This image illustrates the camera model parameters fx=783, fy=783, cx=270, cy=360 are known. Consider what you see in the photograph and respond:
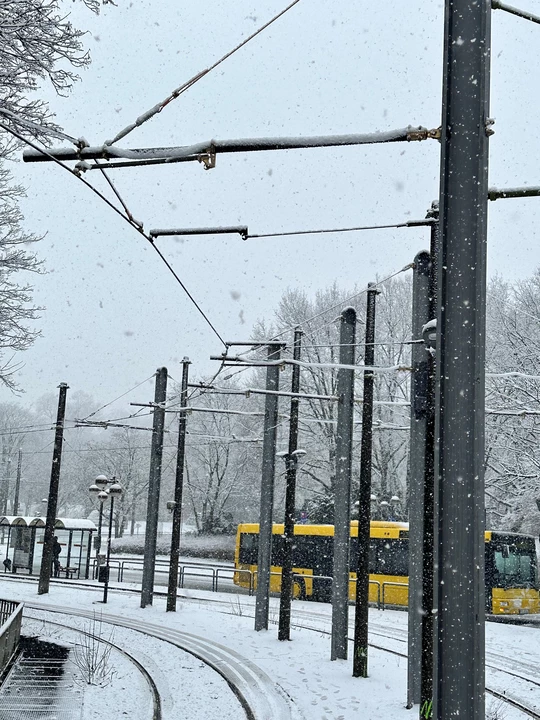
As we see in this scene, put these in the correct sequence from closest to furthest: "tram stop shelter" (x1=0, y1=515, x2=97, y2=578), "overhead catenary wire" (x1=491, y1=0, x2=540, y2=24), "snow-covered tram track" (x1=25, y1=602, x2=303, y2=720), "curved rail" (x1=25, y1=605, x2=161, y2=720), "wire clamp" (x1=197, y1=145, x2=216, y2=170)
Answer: "overhead catenary wire" (x1=491, y1=0, x2=540, y2=24)
"wire clamp" (x1=197, y1=145, x2=216, y2=170)
"curved rail" (x1=25, y1=605, x2=161, y2=720)
"snow-covered tram track" (x1=25, y1=602, x2=303, y2=720)
"tram stop shelter" (x1=0, y1=515, x2=97, y2=578)

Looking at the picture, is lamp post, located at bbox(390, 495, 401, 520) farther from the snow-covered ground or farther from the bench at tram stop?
the bench at tram stop

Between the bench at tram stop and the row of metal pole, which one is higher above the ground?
the row of metal pole

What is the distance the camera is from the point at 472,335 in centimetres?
402

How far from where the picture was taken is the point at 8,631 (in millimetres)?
12555

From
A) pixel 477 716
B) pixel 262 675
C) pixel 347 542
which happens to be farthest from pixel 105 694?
pixel 477 716

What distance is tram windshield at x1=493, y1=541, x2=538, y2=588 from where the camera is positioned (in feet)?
79.5

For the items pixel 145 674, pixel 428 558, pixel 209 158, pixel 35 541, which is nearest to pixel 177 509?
pixel 145 674

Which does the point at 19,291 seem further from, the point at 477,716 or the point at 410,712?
the point at 477,716

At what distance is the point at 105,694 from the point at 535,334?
75.7 feet

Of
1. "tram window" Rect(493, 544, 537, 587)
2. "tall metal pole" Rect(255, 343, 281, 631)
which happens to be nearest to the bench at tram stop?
"tall metal pole" Rect(255, 343, 281, 631)

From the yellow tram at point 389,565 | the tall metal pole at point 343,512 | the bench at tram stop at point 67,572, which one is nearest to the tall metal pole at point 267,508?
the tall metal pole at point 343,512

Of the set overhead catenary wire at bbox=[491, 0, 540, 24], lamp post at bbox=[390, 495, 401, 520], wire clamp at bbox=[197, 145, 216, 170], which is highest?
overhead catenary wire at bbox=[491, 0, 540, 24]

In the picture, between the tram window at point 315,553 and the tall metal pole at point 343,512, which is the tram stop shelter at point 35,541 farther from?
the tall metal pole at point 343,512

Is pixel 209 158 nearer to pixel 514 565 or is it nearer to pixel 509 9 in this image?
pixel 509 9
